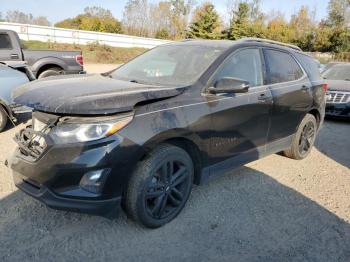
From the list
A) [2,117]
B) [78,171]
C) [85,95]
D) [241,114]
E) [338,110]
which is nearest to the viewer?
[78,171]

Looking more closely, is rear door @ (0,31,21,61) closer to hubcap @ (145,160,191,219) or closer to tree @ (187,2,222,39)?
hubcap @ (145,160,191,219)

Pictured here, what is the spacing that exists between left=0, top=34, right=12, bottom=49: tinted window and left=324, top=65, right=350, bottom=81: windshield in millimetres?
8992

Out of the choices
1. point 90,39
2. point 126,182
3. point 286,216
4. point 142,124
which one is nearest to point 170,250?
point 126,182

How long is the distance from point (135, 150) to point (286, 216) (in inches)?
73.8

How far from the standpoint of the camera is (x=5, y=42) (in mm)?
9633

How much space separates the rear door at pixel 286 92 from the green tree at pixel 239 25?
44.7 meters

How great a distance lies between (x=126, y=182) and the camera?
9.93ft

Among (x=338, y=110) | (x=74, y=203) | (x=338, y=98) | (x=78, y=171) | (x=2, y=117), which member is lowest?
(x=2, y=117)

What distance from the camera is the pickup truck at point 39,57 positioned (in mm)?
9586

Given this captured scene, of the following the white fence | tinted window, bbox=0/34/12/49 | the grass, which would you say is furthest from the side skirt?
the grass

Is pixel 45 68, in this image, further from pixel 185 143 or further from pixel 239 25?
pixel 239 25

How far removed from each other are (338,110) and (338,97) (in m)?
0.33

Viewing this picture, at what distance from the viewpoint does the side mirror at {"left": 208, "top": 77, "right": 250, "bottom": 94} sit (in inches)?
139

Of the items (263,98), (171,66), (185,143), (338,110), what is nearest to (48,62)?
(171,66)
